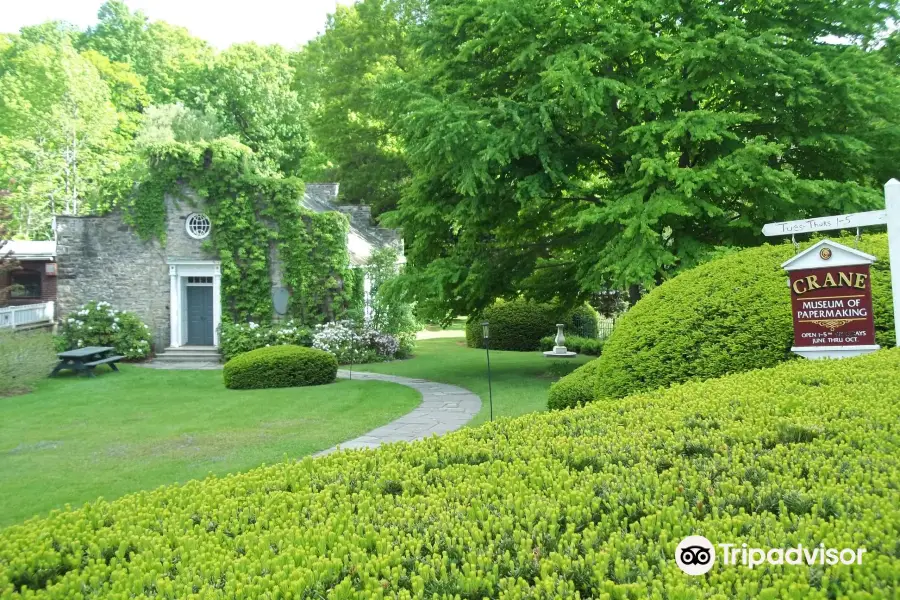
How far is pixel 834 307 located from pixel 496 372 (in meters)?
11.3

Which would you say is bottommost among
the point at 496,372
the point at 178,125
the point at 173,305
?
the point at 496,372

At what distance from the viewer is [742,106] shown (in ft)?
46.8

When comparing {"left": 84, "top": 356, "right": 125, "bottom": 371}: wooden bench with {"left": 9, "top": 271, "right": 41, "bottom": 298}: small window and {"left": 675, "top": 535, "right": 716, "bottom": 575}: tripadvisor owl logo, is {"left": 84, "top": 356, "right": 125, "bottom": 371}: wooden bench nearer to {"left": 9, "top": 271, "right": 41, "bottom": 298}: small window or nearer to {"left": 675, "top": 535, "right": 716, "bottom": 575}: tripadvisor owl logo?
{"left": 9, "top": 271, "right": 41, "bottom": 298}: small window

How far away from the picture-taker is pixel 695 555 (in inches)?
102

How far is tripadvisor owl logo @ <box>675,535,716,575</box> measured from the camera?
252 centimetres

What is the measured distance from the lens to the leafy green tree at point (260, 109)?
4141 cm

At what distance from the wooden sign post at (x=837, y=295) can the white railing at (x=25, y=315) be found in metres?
20.4

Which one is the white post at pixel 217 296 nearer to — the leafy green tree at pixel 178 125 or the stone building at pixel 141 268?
the stone building at pixel 141 268

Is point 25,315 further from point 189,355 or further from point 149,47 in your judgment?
point 149,47

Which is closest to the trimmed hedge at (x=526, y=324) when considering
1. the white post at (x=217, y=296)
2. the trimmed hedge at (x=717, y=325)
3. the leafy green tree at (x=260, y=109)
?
the white post at (x=217, y=296)

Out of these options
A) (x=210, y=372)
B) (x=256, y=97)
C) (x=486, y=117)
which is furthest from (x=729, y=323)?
(x=256, y=97)

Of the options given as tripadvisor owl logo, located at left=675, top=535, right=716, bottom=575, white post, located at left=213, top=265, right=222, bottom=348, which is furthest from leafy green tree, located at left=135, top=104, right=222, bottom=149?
tripadvisor owl logo, located at left=675, top=535, right=716, bottom=575

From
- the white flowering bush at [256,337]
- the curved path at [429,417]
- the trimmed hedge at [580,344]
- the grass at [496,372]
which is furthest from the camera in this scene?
the trimmed hedge at [580,344]

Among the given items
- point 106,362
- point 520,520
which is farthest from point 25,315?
point 520,520
